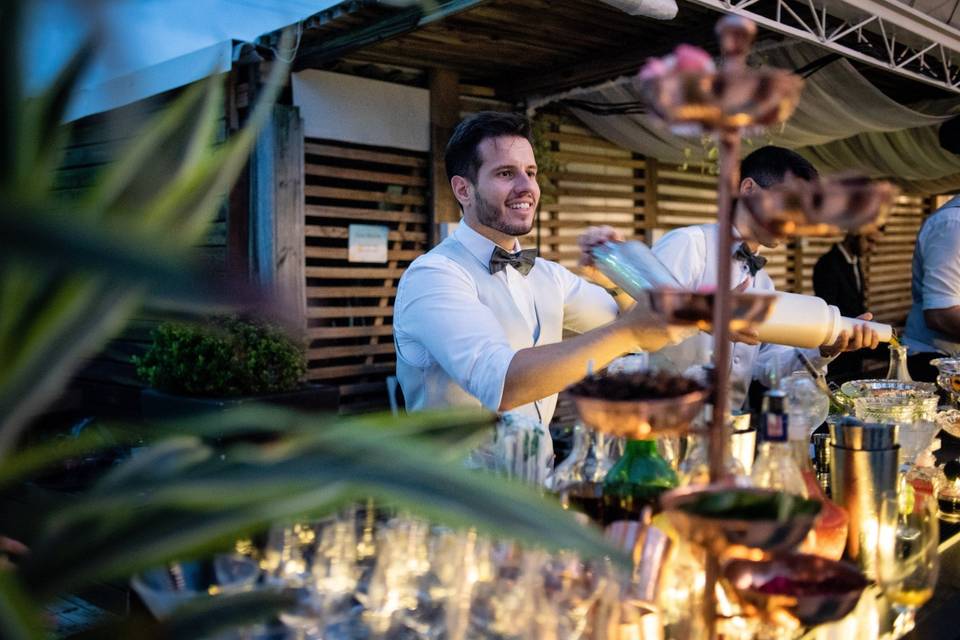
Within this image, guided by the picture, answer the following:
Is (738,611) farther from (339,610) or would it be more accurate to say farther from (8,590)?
(8,590)

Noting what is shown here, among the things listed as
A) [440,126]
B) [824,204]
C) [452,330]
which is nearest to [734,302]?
[824,204]

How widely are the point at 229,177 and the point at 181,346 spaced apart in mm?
4086

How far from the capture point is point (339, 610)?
0.93m

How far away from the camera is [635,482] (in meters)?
1.15

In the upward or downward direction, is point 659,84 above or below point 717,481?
above

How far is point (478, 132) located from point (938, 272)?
235 cm

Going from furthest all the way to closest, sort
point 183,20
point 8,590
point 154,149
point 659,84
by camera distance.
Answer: point 183,20, point 659,84, point 154,149, point 8,590

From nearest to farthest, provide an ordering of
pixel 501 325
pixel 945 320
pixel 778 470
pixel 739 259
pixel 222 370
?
1. pixel 778 470
2. pixel 501 325
3. pixel 739 259
4. pixel 945 320
5. pixel 222 370

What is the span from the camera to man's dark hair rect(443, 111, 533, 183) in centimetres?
248

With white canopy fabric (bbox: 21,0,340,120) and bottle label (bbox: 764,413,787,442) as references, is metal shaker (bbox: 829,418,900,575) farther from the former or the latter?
white canopy fabric (bbox: 21,0,340,120)

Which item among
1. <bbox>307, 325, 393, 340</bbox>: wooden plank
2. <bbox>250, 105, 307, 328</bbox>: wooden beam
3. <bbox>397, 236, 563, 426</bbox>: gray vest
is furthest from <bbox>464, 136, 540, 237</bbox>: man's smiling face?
<bbox>307, 325, 393, 340</bbox>: wooden plank

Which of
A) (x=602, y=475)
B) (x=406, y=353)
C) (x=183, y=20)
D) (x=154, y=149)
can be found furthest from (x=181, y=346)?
(x=154, y=149)

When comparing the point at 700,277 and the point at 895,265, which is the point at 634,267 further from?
the point at 895,265

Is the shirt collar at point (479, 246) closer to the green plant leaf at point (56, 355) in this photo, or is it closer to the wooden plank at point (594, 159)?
the green plant leaf at point (56, 355)
